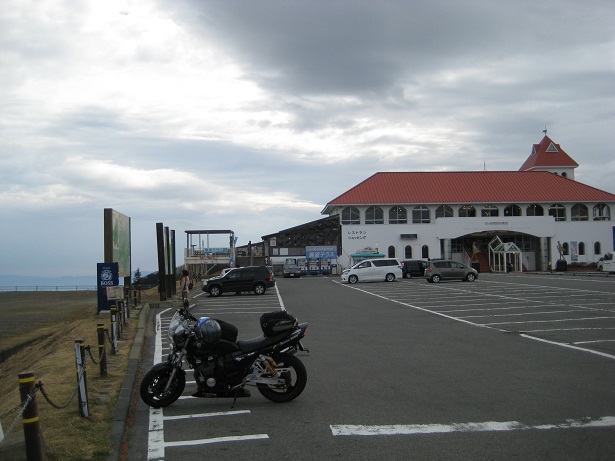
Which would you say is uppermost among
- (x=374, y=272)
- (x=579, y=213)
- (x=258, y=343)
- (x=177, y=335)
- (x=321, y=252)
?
(x=579, y=213)

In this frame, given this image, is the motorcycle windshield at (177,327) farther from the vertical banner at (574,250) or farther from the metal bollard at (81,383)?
the vertical banner at (574,250)

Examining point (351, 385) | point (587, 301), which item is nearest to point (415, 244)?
point (587, 301)

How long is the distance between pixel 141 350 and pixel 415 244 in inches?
2105

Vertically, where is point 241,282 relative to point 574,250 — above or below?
below

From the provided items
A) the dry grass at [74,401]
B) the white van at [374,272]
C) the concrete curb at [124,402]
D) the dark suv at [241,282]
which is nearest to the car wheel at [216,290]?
the dark suv at [241,282]

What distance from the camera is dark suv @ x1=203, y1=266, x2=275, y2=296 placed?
34031 millimetres

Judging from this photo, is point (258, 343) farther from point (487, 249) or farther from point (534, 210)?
point (534, 210)

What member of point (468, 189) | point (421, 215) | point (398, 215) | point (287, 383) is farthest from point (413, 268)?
point (287, 383)

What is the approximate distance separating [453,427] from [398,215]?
61003 mm

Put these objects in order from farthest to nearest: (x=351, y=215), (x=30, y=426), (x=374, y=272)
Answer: (x=351, y=215), (x=374, y=272), (x=30, y=426)

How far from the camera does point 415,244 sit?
64875 millimetres

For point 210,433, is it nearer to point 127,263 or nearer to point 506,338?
point 506,338

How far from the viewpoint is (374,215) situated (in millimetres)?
66812

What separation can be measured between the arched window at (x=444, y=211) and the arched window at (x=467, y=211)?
1124 millimetres
